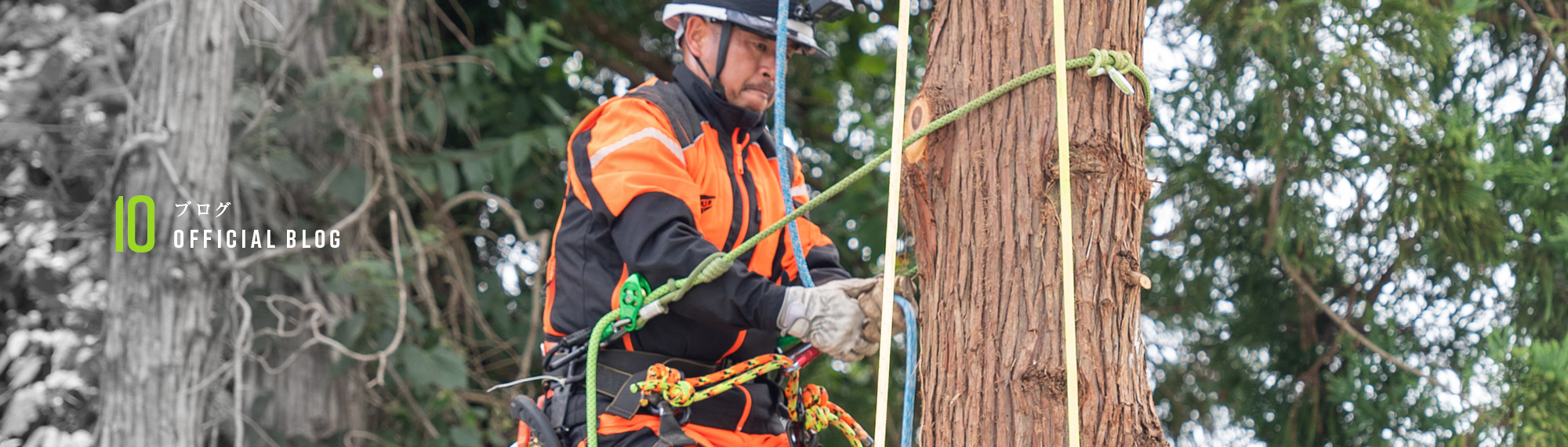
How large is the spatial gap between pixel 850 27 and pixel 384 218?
2.05 metres

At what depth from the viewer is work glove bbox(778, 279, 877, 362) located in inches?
86.6

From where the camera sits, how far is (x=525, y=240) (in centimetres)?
468

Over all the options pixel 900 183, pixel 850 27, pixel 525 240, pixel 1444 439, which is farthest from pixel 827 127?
pixel 900 183

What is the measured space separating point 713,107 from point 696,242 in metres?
0.43

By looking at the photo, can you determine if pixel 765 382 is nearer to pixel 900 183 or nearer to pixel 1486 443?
pixel 900 183

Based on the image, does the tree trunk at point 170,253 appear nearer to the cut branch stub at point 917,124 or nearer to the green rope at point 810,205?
the green rope at point 810,205

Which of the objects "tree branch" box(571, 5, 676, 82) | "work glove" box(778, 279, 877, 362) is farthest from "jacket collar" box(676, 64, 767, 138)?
"tree branch" box(571, 5, 676, 82)

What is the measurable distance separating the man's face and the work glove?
52cm

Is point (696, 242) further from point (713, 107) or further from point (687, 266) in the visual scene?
point (713, 107)

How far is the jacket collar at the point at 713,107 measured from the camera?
254 cm

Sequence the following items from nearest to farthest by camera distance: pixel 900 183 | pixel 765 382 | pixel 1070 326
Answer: pixel 1070 326, pixel 900 183, pixel 765 382

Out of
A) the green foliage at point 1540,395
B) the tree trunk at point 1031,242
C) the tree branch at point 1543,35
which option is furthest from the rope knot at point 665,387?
the tree branch at point 1543,35

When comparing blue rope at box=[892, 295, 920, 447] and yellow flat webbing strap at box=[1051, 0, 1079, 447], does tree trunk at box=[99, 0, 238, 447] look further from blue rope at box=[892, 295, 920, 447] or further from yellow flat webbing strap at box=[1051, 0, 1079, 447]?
yellow flat webbing strap at box=[1051, 0, 1079, 447]

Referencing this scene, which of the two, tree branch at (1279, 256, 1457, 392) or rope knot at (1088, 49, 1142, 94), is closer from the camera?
rope knot at (1088, 49, 1142, 94)
